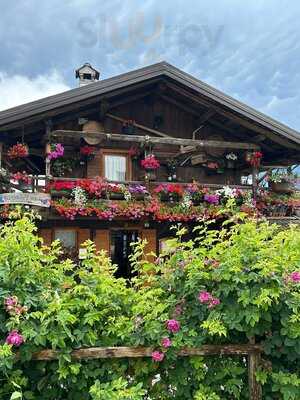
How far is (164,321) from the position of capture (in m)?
3.58

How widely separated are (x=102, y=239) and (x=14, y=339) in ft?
29.9

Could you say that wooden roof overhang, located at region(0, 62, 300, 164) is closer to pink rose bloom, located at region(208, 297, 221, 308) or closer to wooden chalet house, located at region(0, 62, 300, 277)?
wooden chalet house, located at region(0, 62, 300, 277)

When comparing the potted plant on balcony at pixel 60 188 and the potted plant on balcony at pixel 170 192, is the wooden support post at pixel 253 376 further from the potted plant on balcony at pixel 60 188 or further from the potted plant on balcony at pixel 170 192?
the potted plant on balcony at pixel 170 192

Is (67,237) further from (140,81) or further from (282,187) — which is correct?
(282,187)

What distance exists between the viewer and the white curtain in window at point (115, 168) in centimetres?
1313

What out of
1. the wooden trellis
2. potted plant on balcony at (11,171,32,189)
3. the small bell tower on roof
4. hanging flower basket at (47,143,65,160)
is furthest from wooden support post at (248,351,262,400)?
the small bell tower on roof

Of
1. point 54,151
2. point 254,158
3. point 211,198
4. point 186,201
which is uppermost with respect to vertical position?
point 254,158

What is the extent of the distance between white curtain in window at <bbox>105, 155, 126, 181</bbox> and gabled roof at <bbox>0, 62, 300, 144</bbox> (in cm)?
219

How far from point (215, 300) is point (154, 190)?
8.40 metres

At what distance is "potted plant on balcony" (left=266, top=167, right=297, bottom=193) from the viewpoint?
43.4 ft

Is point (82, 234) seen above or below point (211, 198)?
below

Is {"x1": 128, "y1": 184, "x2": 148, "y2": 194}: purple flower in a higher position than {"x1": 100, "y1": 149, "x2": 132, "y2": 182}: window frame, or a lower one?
lower

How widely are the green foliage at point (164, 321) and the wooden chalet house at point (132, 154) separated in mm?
6875

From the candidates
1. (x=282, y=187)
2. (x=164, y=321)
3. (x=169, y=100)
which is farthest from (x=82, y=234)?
(x=164, y=321)
